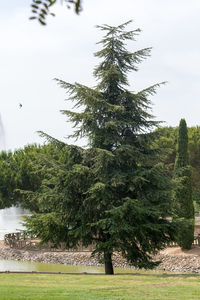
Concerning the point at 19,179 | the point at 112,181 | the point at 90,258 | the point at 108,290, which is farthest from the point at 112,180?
the point at 19,179

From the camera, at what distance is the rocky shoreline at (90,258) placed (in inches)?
945

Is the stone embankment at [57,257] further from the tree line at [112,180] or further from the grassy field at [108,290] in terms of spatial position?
the grassy field at [108,290]

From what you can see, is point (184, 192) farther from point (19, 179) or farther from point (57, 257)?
point (19, 179)

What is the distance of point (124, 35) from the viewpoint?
1891 cm

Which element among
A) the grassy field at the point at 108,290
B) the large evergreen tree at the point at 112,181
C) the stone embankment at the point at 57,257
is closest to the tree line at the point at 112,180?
the large evergreen tree at the point at 112,181

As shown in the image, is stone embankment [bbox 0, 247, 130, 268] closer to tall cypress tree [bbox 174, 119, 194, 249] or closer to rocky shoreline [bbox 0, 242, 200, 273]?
rocky shoreline [bbox 0, 242, 200, 273]

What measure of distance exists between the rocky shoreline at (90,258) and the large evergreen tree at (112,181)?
5.19 meters

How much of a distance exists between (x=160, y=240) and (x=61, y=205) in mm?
4225

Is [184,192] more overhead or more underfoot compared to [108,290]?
more overhead

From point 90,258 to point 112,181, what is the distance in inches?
429

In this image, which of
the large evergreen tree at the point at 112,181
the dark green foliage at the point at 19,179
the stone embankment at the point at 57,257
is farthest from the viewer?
the dark green foliage at the point at 19,179

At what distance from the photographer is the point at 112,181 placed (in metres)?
16.5

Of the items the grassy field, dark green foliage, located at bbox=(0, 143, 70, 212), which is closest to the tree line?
the grassy field

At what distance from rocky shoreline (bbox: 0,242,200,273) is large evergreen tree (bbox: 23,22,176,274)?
17.0 ft
